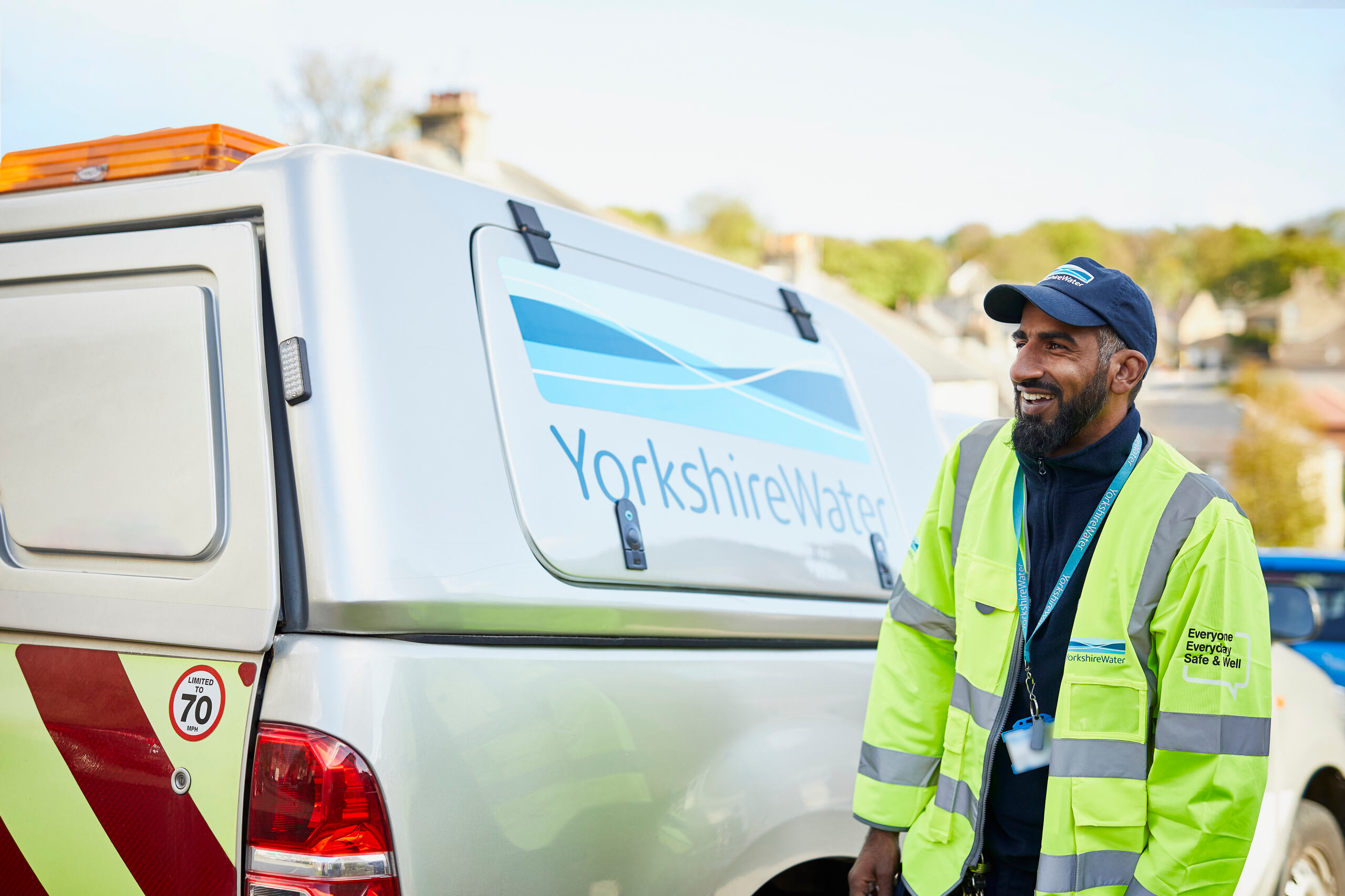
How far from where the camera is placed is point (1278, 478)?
40344 mm

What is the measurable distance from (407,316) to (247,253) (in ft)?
0.95

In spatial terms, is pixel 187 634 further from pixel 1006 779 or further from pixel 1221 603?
pixel 1221 603

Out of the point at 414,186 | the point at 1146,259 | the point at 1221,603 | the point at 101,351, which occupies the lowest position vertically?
the point at 1221,603

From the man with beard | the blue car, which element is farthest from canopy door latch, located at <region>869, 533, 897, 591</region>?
the blue car

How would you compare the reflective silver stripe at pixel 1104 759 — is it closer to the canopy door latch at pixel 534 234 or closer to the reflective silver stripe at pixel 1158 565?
the reflective silver stripe at pixel 1158 565

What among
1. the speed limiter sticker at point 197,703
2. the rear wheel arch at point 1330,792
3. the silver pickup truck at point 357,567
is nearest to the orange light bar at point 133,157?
the silver pickup truck at point 357,567

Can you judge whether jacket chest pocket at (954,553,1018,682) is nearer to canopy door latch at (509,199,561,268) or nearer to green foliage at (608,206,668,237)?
canopy door latch at (509,199,561,268)

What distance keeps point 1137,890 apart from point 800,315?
1778 mm

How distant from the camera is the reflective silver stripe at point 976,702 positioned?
78.6 inches

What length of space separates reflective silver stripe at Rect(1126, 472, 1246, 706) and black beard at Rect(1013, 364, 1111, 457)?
206mm

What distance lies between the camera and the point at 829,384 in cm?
312

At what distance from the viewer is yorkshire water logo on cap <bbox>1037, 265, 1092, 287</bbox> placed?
→ 204cm

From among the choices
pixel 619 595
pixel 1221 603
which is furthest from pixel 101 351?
pixel 1221 603

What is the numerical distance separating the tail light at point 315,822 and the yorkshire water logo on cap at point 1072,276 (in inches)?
57.0
